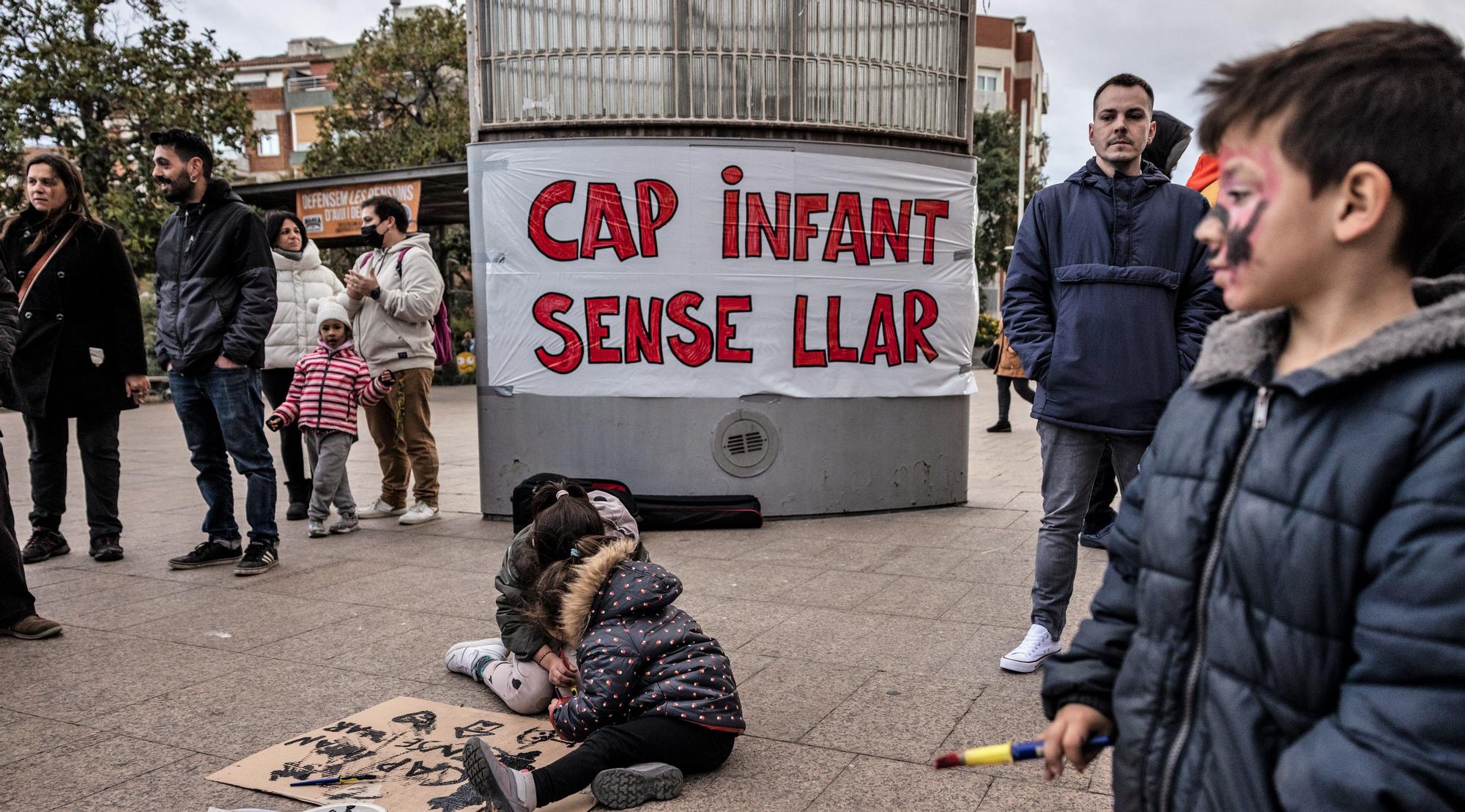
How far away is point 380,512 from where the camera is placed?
7.52 m

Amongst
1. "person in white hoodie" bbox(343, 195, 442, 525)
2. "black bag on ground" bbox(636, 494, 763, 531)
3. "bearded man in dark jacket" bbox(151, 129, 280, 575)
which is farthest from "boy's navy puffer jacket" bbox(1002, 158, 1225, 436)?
"person in white hoodie" bbox(343, 195, 442, 525)

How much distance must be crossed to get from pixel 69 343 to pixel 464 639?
2.93m

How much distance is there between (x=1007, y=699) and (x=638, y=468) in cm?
352

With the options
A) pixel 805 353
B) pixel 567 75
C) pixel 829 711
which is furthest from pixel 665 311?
pixel 829 711

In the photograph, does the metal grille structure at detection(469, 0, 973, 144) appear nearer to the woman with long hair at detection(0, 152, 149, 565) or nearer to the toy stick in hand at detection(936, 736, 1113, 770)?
the woman with long hair at detection(0, 152, 149, 565)

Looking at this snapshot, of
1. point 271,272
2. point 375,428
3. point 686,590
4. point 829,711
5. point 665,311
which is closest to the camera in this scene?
point 829,711

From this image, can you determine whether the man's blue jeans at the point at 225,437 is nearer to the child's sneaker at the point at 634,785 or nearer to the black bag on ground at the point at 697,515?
the black bag on ground at the point at 697,515

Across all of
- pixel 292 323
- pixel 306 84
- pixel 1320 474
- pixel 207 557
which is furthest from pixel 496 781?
pixel 306 84

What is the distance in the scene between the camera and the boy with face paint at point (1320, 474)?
1266 mm

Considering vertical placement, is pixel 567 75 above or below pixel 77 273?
above

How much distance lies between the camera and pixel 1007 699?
12.2 ft

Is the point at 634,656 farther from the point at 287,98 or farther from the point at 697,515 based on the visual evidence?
the point at 287,98

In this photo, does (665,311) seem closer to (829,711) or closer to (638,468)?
(638,468)

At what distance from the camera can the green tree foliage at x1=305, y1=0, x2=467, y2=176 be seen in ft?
82.5
